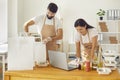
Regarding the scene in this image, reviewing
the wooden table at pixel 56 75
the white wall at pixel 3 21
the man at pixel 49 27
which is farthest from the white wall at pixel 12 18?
the wooden table at pixel 56 75

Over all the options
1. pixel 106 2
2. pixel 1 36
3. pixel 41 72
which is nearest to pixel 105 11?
pixel 106 2

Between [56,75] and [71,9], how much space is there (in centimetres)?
362

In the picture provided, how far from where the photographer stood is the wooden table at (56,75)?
5.94 ft

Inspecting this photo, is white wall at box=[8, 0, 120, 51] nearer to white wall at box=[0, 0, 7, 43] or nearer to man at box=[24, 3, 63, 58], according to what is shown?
white wall at box=[0, 0, 7, 43]

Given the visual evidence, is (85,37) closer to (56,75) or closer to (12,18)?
(56,75)

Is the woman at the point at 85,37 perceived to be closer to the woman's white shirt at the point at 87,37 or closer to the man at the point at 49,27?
the woman's white shirt at the point at 87,37

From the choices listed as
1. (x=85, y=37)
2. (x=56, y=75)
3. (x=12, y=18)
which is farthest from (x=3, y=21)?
(x=56, y=75)

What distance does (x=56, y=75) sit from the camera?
6.14 ft

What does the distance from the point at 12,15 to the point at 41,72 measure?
3.33 m

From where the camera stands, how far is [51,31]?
110 inches

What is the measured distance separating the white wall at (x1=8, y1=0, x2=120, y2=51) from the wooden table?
3.34 m

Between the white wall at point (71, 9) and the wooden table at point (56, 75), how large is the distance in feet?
11.0

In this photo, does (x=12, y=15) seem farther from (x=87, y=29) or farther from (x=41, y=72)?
(x=41, y=72)

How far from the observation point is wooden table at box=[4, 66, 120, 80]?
1.81 metres
